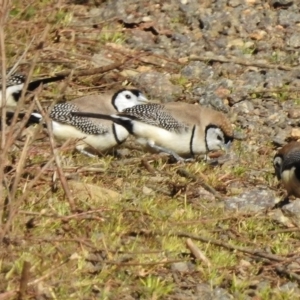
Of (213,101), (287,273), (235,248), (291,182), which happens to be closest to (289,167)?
(291,182)

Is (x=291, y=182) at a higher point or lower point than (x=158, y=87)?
higher

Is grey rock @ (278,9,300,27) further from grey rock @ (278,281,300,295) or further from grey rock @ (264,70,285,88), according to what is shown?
grey rock @ (278,281,300,295)

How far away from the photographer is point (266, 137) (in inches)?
361

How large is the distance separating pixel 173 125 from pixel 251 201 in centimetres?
176

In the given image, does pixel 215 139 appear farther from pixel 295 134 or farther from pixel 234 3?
pixel 234 3

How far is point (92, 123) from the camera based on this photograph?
9.06 metres

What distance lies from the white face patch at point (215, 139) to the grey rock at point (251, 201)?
114 centimetres

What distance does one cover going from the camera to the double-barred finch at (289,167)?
25.5 ft

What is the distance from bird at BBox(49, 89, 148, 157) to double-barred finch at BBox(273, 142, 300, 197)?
142 cm

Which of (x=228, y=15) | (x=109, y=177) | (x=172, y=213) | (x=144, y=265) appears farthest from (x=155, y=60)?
(x=144, y=265)

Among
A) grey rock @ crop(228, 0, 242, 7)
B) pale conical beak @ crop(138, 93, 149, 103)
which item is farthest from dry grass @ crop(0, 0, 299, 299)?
grey rock @ crop(228, 0, 242, 7)

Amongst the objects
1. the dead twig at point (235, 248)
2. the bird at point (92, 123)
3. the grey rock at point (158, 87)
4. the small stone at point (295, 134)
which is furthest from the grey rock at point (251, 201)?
the grey rock at point (158, 87)

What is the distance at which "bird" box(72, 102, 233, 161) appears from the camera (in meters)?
9.05

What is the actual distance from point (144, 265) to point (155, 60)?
456 cm
